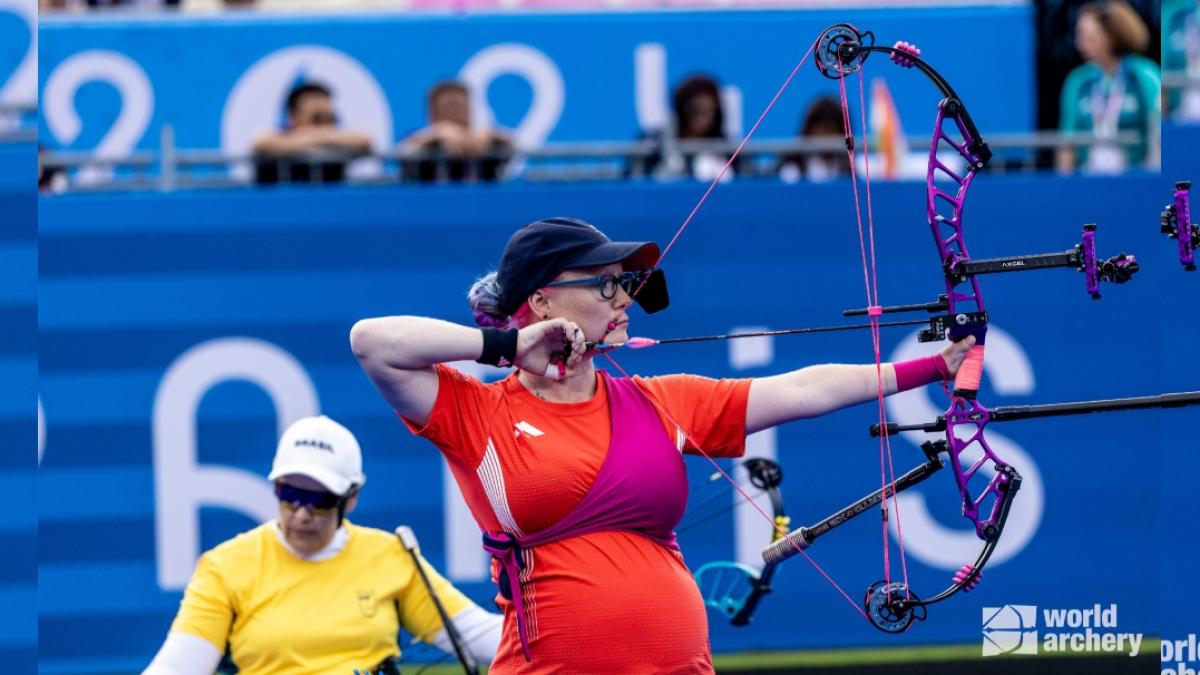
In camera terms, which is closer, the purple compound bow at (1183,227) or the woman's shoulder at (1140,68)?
the purple compound bow at (1183,227)

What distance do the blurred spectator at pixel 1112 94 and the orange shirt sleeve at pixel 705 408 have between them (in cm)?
317

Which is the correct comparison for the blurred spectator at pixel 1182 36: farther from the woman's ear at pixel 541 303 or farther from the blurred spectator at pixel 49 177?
the woman's ear at pixel 541 303

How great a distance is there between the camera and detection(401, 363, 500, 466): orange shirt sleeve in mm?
3961

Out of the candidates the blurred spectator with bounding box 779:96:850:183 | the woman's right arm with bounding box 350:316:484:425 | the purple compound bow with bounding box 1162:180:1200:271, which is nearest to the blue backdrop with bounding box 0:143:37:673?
the blurred spectator with bounding box 779:96:850:183

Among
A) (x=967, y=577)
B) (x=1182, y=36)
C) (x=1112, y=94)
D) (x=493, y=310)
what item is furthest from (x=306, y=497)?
(x=1182, y=36)

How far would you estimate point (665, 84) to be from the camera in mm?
7816

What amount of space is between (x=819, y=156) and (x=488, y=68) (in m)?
1.54

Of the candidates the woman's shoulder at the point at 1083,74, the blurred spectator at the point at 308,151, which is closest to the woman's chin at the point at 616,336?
the blurred spectator at the point at 308,151

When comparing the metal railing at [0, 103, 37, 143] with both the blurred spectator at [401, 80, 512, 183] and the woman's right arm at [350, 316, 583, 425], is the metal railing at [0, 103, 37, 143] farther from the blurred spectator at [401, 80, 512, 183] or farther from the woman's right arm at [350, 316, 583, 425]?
the woman's right arm at [350, 316, 583, 425]

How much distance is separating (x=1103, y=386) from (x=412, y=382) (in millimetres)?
3419

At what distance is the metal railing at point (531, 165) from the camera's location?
6633 mm

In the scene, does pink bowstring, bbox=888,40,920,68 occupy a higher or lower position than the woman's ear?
higher

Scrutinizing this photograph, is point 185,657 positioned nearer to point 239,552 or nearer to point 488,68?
point 239,552

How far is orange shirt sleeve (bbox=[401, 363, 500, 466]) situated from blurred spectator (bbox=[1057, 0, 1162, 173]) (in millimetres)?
3574
